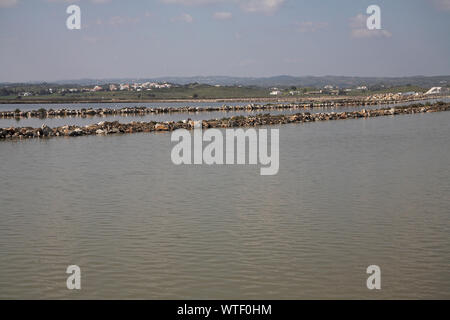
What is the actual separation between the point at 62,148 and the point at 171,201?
16230 millimetres

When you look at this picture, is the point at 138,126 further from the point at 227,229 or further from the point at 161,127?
the point at 227,229

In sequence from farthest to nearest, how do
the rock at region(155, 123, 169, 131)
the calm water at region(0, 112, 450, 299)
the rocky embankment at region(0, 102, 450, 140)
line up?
the rock at region(155, 123, 169, 131) → the rocky embankment at region(0, 102, 450, 140) → the calm water at region(0, 112, 450, 299)

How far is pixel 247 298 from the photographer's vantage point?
31.1ft

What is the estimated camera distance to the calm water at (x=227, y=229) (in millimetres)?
10133

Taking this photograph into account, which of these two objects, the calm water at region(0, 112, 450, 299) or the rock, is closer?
the calm water at region(0, 112, 450, 299)

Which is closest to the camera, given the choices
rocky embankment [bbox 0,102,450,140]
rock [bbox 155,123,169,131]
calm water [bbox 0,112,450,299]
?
calm water [bbox 0,112,450,299]

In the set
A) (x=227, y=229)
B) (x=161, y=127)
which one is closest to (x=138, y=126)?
(x=161, y=127)

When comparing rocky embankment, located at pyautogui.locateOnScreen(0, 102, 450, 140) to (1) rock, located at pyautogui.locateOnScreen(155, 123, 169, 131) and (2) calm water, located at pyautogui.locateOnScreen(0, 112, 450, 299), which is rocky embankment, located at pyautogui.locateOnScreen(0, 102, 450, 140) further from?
(2) calm water, located at pyautogui.locateOnScreen(0, 112, 450, 299)

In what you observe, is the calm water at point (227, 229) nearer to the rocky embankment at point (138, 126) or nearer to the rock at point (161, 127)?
the rocky embankment at point (138, 126)

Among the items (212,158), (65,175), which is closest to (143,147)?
(212,158)

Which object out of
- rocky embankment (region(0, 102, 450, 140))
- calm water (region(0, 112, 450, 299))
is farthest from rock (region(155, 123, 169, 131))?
calm water (region(0, 112, 450, 299))

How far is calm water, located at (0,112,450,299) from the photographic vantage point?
1013cm

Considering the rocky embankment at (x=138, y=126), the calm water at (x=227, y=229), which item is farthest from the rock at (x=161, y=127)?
the calm water at (x=227, y=229)

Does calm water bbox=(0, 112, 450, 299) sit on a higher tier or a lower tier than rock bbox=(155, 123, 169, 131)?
lower
